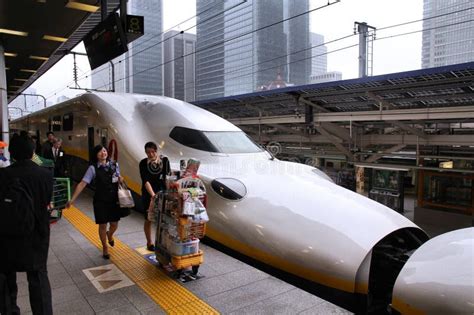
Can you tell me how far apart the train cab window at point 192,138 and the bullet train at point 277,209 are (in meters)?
0.02

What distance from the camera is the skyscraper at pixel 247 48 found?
14.7 meters

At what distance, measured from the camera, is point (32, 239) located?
3.03 m

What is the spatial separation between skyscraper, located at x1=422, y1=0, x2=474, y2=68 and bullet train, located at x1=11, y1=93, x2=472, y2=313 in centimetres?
681

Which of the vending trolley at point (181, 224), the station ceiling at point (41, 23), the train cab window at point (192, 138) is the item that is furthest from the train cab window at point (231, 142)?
the station ceiling at point (41, 23)

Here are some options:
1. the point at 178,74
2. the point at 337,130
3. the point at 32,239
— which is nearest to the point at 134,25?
the point at 337,130

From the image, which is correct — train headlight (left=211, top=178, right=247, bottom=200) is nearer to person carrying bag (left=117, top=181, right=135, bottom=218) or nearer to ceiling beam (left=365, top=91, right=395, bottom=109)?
person carrying bag (left=117, top=181, right=135, bottom=218)

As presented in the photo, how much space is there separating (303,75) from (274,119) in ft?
32.8

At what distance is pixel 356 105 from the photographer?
10.5m

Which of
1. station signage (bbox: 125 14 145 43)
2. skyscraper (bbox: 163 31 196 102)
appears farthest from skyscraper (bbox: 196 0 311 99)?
station signage (bbox: 125 14 145 43)

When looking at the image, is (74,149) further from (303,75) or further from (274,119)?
(303,75)

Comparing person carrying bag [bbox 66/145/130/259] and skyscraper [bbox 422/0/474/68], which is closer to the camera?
person carrying bag [bbox 66/145/130/259]

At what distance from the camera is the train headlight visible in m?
5.75

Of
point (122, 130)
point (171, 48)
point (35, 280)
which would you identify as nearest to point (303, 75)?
point (171, 48)

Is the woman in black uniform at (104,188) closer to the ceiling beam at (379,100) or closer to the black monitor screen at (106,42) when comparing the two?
the black monitor screen at (106,42)
